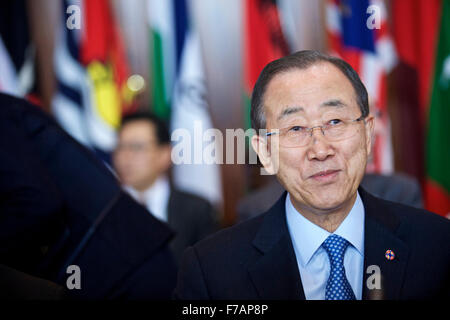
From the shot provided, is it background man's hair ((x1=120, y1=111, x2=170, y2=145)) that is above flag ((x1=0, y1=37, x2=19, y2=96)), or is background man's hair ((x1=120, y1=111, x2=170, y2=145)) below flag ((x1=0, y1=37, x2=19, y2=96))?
below

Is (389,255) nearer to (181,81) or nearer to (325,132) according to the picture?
(325,132)

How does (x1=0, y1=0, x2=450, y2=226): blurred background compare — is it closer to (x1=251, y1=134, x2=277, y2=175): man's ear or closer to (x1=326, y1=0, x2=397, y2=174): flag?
(x1=326, y1=0, x2=397, y2=174): flag

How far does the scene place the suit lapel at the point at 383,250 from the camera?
120 cm

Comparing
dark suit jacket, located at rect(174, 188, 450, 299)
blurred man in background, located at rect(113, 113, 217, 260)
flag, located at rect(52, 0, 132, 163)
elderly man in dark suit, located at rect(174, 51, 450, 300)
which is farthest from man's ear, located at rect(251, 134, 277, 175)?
flag, located at rect(52, 0, 132, 163)

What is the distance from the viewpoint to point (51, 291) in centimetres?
126

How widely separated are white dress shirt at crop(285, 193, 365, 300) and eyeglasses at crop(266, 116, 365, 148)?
190 mm

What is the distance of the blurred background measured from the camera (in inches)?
80.5

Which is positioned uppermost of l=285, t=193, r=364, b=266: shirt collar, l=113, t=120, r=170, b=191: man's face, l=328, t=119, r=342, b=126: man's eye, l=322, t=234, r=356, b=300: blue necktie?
l=328, t=119, r=342, b=126: man's eye

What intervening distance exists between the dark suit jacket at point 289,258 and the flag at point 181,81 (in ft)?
5.02

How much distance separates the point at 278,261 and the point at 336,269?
0.45ft

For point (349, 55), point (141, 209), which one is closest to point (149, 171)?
point (141, 209)

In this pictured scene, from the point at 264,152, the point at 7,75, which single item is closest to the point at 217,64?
the point at 7,75

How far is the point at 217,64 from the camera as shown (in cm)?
330
